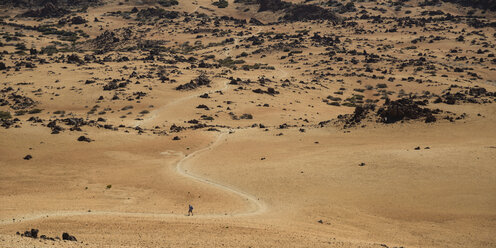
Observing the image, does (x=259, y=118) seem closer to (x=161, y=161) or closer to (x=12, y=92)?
(x=161, y=161)

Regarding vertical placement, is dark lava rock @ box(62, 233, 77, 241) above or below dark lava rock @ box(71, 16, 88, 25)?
above

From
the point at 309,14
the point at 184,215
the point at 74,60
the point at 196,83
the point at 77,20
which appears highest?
the point at 309,14

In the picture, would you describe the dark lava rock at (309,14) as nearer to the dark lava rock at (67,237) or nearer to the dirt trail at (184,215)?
the dirt trail at (184,215)

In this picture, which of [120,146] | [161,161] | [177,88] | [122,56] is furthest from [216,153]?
[122,56]

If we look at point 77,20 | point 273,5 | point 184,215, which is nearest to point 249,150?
point 184,215

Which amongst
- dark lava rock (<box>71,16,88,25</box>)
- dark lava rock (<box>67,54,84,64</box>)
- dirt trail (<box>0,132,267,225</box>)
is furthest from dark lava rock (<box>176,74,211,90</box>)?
dark lava rock (<box>71,16,88,25</box>)

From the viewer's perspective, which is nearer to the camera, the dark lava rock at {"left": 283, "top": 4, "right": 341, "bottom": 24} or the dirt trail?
the dirt trail

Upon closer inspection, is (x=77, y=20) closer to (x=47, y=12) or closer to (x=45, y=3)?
(x=47, y=12)

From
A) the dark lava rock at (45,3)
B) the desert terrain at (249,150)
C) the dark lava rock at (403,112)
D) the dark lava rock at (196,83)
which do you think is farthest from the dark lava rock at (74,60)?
the dark lava rock at (45,3)

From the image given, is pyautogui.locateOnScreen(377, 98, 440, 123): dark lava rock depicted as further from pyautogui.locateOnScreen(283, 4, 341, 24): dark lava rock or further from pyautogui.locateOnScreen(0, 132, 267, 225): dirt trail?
pyautogui.locateOnScreen(283, 4, 341, 24): dark lava rock

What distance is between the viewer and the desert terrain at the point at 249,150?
2088cm

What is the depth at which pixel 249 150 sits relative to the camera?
129 feet

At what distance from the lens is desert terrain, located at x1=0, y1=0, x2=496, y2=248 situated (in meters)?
20.9

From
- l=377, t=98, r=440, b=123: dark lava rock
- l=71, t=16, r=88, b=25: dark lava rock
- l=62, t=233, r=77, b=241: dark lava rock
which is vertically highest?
l=62, t=233, r=77, b=241: dark lava rock
